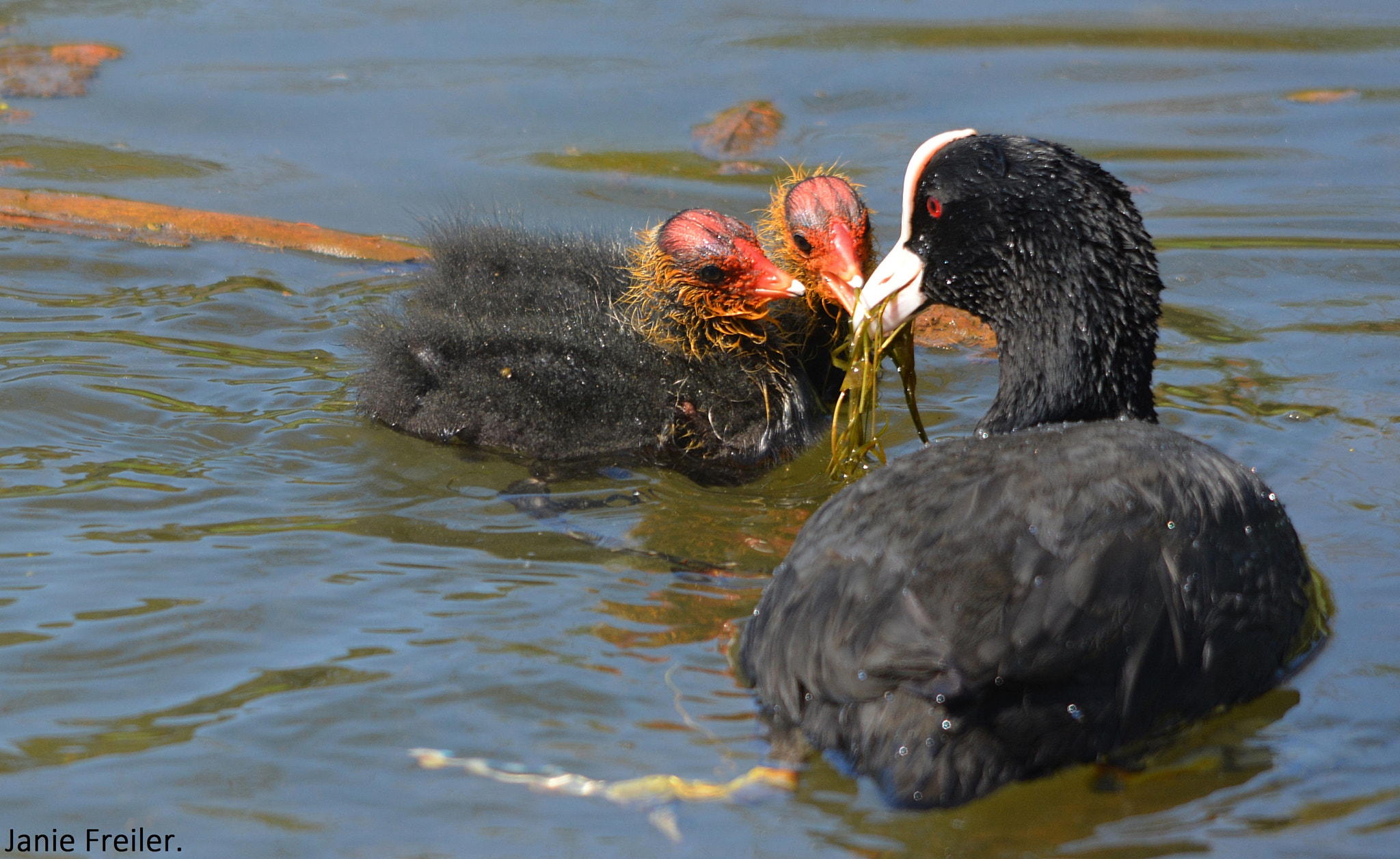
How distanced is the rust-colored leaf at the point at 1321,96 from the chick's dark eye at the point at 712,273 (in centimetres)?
443

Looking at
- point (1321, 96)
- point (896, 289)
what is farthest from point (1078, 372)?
point (1321, 96)

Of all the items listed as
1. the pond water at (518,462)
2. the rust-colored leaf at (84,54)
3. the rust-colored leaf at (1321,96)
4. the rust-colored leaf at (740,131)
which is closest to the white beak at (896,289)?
the pond water at (518,462)

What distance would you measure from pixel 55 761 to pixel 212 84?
18.6 ft

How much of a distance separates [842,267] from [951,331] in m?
1.42

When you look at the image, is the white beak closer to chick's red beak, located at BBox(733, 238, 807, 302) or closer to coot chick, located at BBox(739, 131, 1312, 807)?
chick's red beak, located at BBox(733, 238, 807, 302)

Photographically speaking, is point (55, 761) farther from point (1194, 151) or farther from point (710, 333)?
point (1194, 151)

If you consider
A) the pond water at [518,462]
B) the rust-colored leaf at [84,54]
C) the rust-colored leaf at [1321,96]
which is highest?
the rust-colored leaf at [84,54]

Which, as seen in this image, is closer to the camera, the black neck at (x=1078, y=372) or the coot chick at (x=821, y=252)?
the black neck at (x=1078, y=372)

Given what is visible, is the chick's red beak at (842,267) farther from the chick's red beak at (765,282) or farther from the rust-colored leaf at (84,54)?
the rust-colored leaf at (84,54)

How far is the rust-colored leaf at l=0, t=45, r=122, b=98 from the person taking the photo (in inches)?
301

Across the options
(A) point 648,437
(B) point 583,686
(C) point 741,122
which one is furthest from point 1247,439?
(C) point 741,122

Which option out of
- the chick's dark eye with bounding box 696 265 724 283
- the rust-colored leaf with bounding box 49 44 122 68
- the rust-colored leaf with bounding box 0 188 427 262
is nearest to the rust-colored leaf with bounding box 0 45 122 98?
the rust-colored leaf with bounding box 49 44 122 68

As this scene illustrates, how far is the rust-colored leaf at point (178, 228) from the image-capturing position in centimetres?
634

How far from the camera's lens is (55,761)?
9.51ft
